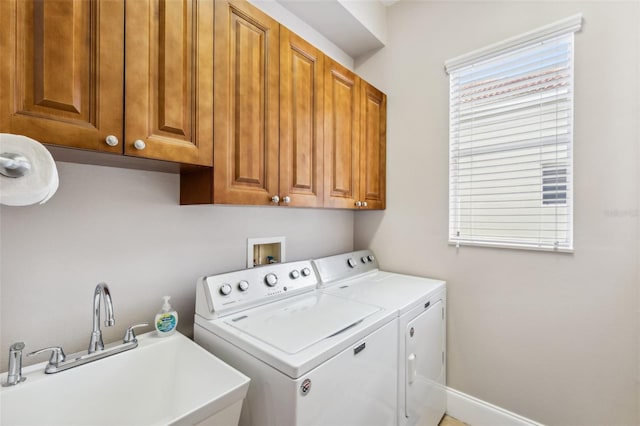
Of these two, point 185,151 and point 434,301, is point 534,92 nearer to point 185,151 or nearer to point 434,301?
point 434,301

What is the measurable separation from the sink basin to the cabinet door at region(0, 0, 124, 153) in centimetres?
77

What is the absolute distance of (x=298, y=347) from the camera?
1022mm

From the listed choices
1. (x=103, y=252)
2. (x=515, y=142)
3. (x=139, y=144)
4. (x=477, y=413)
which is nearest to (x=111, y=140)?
(x=139, y=144)

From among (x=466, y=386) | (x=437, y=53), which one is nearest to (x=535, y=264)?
(x=466, y=386)

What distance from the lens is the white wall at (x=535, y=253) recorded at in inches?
56.6

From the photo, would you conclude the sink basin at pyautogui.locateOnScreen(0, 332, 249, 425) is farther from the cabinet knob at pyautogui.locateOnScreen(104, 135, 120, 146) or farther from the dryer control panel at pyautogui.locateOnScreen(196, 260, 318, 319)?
the cabinet knob at pyautogui.locateOnScreen(104, 135, 120, 146)

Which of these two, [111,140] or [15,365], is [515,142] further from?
[15,365]

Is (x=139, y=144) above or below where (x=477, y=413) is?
above

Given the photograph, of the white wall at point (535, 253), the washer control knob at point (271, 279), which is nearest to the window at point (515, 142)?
the white wall at point (535, 253)

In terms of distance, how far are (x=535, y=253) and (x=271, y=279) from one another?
149cm

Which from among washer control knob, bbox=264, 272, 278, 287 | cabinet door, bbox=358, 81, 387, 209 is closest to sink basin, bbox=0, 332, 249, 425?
washer control knob, bbox=264, 272, 278, 287

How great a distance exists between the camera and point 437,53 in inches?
79.7

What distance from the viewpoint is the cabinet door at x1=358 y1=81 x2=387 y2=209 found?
2.01 metres

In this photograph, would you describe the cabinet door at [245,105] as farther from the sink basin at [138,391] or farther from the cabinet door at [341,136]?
the sink basin at [138,391]
